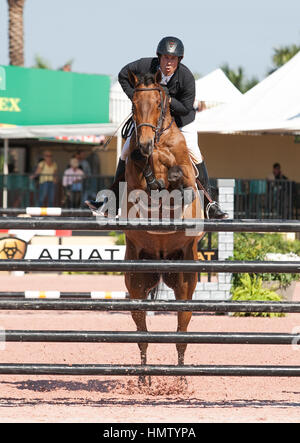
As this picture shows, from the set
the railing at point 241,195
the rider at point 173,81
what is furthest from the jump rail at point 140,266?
the railing at point 241,195

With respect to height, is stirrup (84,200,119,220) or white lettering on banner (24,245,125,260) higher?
stirrup (84,200,119,220)

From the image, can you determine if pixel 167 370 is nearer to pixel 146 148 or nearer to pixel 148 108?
pixel 146 148

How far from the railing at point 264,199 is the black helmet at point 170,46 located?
11873 mm

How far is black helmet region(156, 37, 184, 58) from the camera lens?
6.98 m

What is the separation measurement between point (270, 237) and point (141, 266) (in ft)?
38.0

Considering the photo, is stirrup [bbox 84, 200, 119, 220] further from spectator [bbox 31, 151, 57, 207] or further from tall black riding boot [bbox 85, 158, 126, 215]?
spectator [bbox 31, 151, 57, 207]

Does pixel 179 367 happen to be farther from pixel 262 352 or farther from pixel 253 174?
pixel 253 174

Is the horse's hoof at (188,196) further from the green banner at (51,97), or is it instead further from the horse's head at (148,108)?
the green banner at (51,97)

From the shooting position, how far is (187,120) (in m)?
7.50

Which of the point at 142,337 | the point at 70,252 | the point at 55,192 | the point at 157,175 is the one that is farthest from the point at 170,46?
the point at 55,192

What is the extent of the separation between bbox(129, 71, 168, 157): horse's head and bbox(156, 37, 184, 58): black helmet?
0.21 m

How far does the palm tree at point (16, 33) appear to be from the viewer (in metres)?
28.4

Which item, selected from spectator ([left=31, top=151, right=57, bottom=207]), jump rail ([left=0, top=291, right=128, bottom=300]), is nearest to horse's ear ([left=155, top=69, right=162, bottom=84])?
jump rail ([left=0, top=291, right=128, bottom=300])
